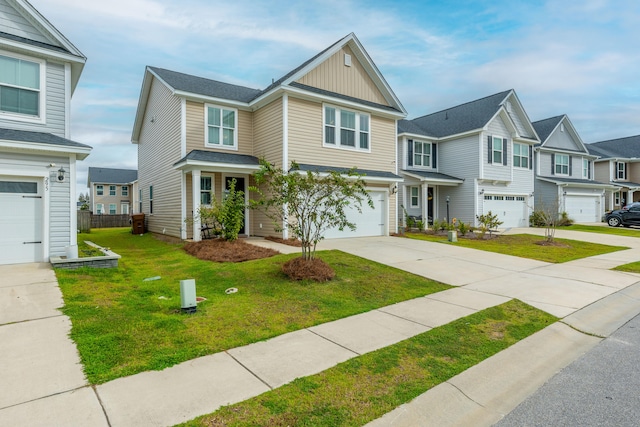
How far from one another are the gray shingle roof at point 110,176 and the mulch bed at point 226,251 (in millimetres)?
39285

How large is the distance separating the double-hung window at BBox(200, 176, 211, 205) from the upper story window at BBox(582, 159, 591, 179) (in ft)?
103

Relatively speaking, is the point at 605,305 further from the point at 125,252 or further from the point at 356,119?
the point at 125,252

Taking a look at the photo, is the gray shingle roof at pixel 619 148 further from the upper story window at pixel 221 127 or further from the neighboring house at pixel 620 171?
the upper story window at pixel 221 127

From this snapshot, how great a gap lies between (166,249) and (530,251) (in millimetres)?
13630

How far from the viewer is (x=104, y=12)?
1088 centimetres

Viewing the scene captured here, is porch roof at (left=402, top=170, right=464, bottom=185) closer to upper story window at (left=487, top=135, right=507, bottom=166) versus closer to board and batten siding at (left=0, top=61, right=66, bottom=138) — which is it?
upper story window at (left=487, top=135, right=507, bottom=166)

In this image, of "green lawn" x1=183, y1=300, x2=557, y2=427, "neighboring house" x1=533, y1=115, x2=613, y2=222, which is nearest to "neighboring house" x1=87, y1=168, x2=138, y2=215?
"neighboring house" x1=533, y1=115, x2=613, y2=222

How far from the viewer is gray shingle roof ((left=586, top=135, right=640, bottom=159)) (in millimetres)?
33344

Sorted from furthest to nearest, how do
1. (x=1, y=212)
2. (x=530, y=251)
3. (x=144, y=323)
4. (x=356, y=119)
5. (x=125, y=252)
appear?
(x=356, y=119)
(x=530, y=251)
(x=125, y=252)
(x=1, y=212)
(x=144, y=323)

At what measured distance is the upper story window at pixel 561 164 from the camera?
90.0 ft

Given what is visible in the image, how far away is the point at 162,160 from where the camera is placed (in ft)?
54.3

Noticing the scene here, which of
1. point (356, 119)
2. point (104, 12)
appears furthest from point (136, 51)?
point (356, 119)

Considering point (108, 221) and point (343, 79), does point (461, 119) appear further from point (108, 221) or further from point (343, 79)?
point (108, 221)

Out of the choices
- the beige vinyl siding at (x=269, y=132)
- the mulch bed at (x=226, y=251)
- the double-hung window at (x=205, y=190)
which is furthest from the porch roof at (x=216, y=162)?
the mulch bed at (x=226, y=251)
